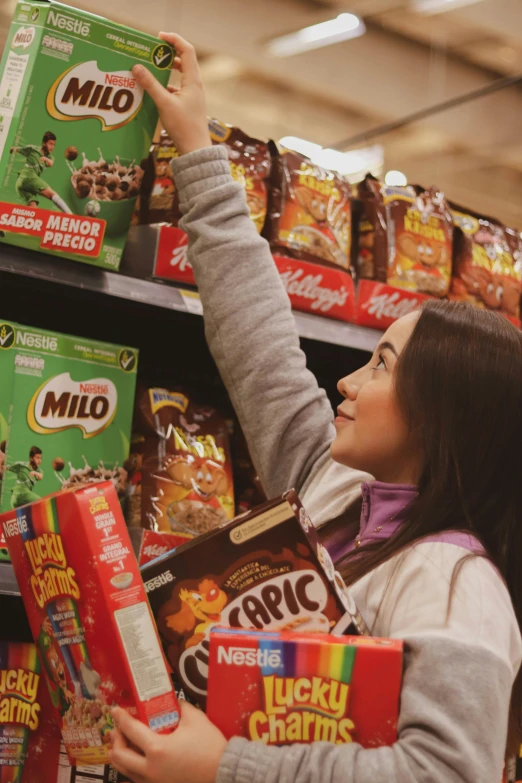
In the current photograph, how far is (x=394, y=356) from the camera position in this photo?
4.92ft

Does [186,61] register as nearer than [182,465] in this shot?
Yes

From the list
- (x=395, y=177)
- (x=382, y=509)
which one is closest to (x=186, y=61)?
(x=382, y=509)

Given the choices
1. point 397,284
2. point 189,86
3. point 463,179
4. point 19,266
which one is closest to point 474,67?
point 463,179

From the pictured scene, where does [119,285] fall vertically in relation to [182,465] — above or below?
above

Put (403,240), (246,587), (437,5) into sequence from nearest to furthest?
(246,587)
(403,240)
(437,5)

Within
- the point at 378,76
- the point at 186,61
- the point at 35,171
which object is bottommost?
Result: the point at 35,171

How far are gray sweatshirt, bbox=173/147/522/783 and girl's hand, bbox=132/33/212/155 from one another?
4cm

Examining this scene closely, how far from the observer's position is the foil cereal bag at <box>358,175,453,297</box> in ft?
6.93

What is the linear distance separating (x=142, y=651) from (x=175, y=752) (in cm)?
12

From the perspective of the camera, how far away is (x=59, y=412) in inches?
65.1

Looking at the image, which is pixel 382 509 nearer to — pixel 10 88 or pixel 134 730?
pixel 134 730

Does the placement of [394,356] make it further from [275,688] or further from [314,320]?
[275,688]

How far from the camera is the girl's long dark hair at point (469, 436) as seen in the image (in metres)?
1.37

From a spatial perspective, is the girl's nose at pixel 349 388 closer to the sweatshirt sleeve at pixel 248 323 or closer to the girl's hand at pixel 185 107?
the sweatshirt sleeve at pixel 248 323
